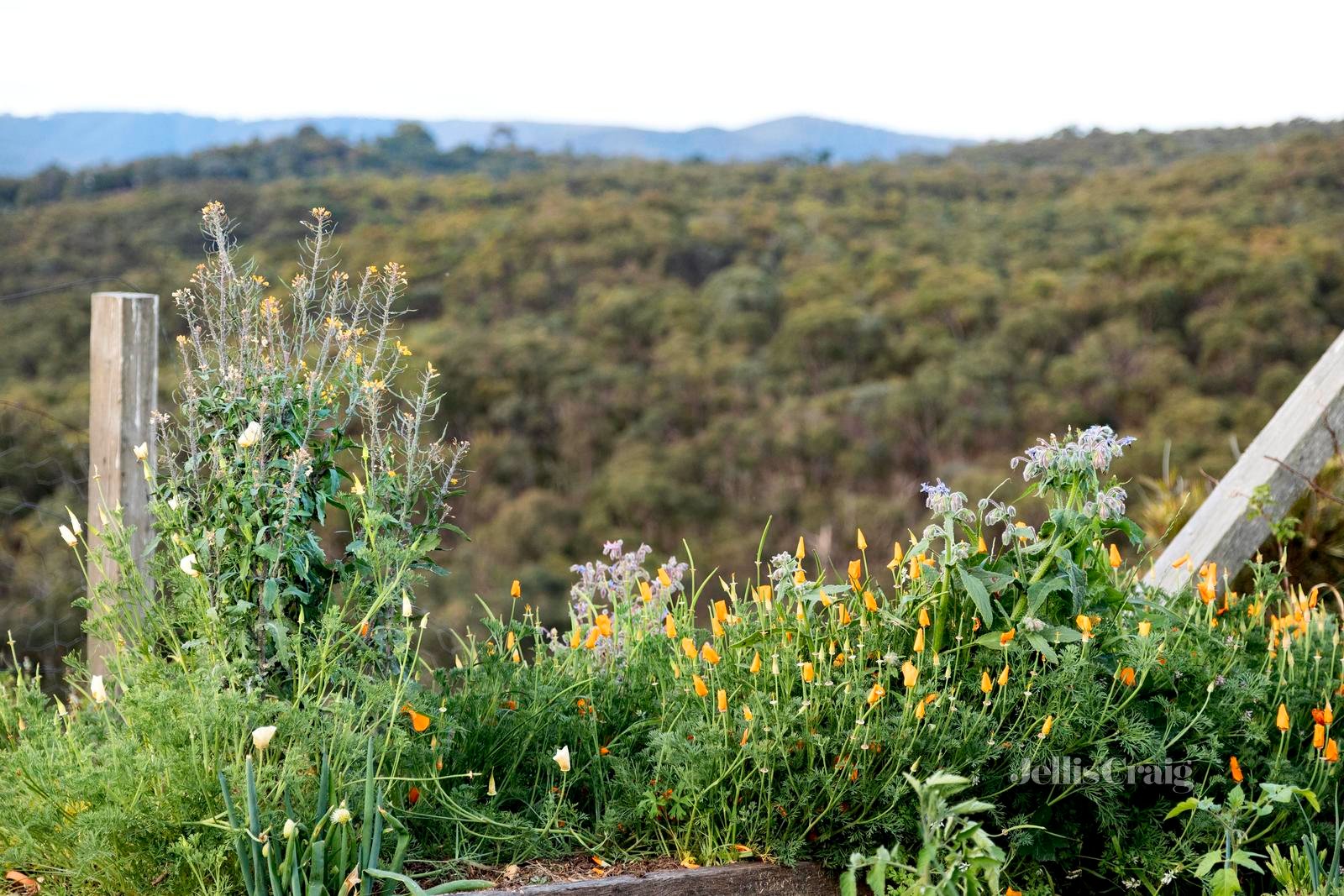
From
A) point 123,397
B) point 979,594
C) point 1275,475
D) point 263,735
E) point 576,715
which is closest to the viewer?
point 263,735

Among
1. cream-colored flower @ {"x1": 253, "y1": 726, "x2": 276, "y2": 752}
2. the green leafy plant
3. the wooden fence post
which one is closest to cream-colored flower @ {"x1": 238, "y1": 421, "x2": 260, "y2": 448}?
cream-colored flower @ {"x1": 253, "y1": 726, "x2": 276, "y2": 752}

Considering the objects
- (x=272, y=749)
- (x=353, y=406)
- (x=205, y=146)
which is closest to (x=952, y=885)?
(x=272, y=749)

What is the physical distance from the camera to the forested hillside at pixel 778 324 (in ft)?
81.8

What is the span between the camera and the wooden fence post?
10.2 ft

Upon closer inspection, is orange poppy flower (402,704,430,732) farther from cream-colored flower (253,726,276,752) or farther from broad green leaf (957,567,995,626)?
broad green leaf (957,567,995,626)

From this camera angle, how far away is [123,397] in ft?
10.2

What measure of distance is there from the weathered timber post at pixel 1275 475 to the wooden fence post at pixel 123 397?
2.94 metres

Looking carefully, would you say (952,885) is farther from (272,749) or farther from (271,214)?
(271,214)

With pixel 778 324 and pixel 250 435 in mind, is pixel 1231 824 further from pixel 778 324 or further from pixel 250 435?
pixel 778 324

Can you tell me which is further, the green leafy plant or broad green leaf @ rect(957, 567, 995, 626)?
broad green leaf @ rect(957, 567, 995, 626)

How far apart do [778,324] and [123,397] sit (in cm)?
3042

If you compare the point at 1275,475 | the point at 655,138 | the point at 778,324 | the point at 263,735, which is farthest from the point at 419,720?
the point at 655,138

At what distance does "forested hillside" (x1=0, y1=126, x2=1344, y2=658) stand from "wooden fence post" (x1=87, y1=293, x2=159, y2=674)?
54.2 ft

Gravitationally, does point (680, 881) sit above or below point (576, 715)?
below
